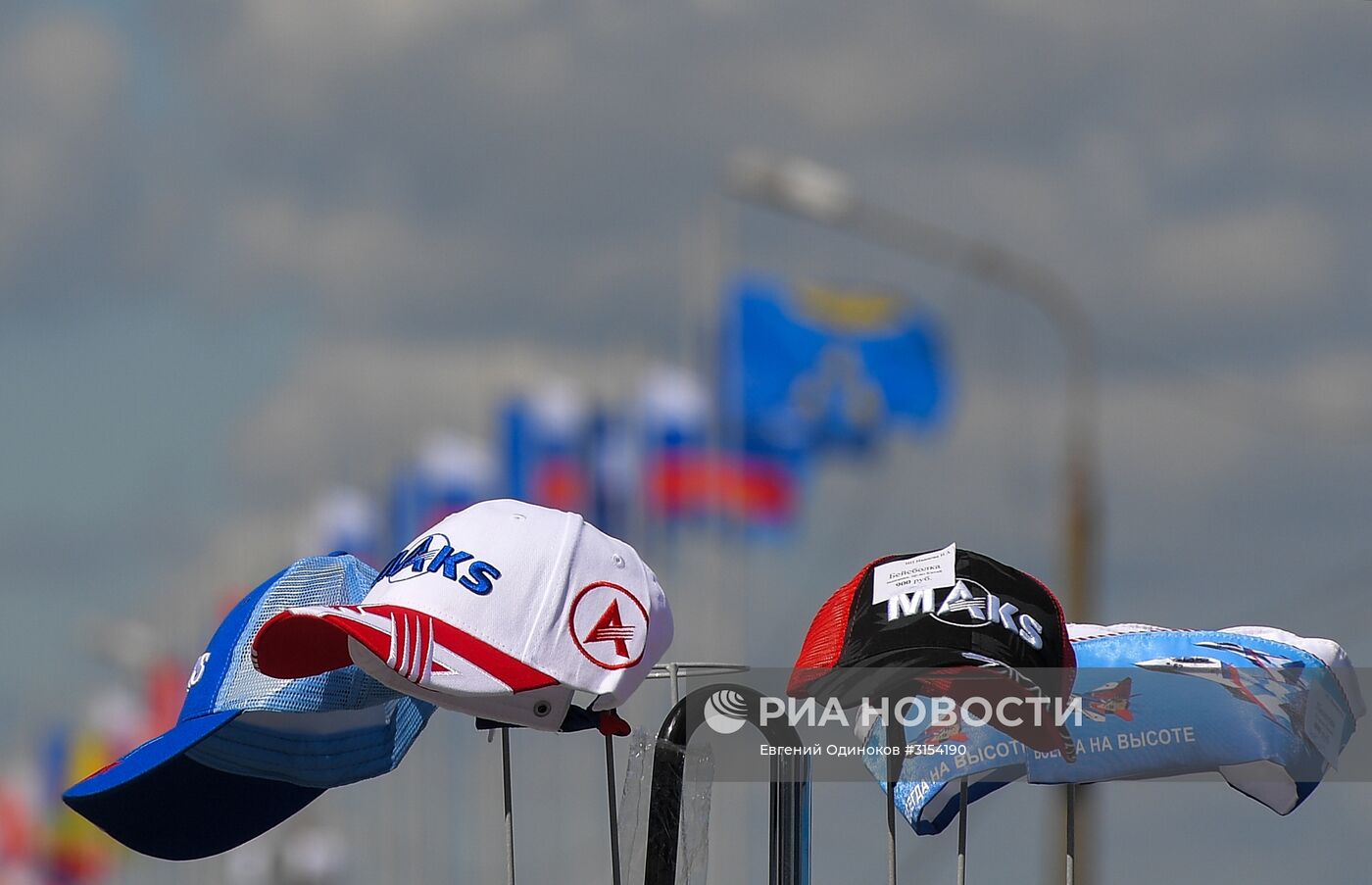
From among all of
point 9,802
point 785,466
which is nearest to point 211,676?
point 785,466

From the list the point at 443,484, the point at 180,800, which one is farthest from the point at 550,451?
the point at 180,800

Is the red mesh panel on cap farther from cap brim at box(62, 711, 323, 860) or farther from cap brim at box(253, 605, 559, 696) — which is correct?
cap brim at box(62, 711, 323, 860)

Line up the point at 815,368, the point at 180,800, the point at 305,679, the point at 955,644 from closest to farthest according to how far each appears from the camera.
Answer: the point at 955,644 < the point at 305,679 < the point at 180,800 < the point at 815,368

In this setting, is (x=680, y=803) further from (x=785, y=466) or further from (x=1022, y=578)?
(x=785, y=466)

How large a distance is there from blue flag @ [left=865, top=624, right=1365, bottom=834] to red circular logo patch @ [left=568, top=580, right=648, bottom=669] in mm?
783

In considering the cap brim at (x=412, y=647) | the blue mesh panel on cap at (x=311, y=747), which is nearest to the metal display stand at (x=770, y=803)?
the cap brim at (x=412, y=647)

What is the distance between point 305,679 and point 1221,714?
5.78ft

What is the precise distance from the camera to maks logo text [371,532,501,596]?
161 inches

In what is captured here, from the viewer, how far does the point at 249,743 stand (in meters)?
4.55

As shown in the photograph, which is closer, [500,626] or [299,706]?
[500,626]

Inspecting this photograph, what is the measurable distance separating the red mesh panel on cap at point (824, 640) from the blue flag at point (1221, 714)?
44cm

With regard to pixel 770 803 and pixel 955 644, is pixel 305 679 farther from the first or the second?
pixel 955 644

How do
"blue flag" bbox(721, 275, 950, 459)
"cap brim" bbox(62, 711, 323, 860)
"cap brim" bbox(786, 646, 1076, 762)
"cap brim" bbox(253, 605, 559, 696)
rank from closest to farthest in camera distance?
"cap brim" bbox(786, 646, 1076, 762)
"cap brim" bbox(253, 605, 559, 696)
"cap brim" bbox(62, 711, 323, 860)
"blue flag" bbox(721, 275, 950, 459)

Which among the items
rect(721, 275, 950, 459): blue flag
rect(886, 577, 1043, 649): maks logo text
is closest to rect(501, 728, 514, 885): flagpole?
rect(886, 577, 1043, 649): maks logo text
